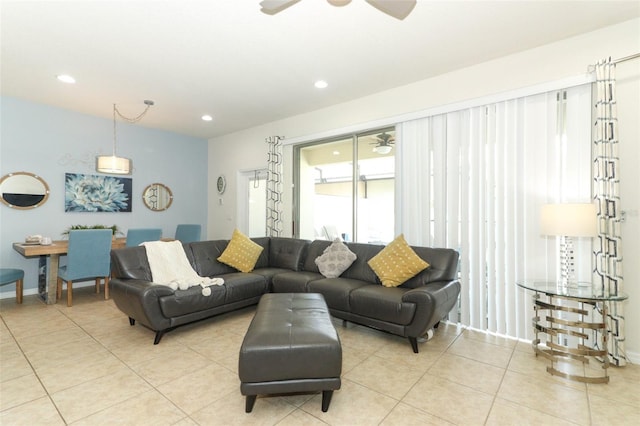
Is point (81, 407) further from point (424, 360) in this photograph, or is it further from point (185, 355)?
point (424, 360)

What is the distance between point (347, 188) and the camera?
14.8 feet

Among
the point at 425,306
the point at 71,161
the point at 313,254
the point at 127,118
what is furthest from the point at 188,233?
the point at 425,306

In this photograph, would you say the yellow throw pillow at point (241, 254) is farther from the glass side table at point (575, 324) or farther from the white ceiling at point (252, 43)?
the glass side table at point (575, 324)

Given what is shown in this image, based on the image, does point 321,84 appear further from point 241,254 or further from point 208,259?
point 208,259

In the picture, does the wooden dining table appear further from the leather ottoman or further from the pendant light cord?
the leather ottoman

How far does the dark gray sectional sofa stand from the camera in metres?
2.65

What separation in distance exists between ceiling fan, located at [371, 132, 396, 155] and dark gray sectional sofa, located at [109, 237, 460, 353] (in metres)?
1.32

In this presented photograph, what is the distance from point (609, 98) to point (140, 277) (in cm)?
450

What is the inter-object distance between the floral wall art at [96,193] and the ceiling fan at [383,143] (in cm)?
431

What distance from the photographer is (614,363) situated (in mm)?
2422

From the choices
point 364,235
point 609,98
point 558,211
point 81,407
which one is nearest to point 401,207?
point 364,235

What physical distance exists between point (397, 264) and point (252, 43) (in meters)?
2.56

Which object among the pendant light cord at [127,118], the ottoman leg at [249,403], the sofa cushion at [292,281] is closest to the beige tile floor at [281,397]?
the ottoman leg at [249,403]

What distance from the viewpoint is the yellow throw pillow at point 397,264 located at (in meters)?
3.10
